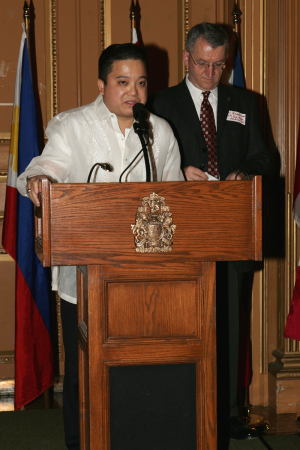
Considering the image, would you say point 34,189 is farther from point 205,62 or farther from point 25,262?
point 25,262

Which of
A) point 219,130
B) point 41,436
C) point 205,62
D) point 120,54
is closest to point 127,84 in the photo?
point 120,54

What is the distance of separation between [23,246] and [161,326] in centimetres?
165

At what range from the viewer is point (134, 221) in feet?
4.89

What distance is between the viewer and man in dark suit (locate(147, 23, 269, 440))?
2494mm

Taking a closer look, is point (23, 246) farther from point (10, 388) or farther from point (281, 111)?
point (281, 111)

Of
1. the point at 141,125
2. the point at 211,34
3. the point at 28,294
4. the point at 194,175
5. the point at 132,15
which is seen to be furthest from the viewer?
the point at 132,15

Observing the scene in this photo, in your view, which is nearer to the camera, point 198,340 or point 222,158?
point 198,340

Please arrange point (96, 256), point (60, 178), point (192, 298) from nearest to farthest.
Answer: point (96, 256) < point (192, 298) < point (60, 178)

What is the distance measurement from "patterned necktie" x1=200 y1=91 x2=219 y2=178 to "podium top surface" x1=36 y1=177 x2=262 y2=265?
3.40 feet

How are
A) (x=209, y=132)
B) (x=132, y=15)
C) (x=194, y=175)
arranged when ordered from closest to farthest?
1. (x=194, y=175)
2. (x=209, y=132)
3. (x=132, y=15)

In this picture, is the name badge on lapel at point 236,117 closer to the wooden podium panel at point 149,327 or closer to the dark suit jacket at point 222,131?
the dark suit jacket at point 222,131

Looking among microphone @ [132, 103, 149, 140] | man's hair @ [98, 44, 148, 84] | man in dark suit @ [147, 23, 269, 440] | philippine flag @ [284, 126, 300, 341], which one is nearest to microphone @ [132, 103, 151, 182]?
microphone @ [132, 103, 149, 140]

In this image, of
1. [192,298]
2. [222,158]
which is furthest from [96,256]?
[222,158]

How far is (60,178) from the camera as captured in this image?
6.65 ft
